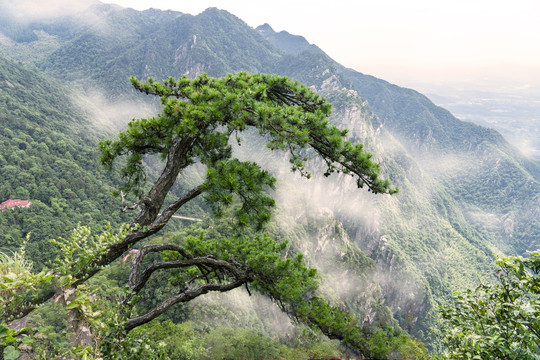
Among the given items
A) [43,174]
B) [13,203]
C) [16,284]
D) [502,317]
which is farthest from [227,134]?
[43,174]

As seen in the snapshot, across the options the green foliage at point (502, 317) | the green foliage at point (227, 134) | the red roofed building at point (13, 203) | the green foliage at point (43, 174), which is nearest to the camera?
the green foliage at point (502, 317)

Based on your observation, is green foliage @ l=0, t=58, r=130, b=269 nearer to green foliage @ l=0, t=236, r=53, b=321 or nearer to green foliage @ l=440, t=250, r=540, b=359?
green foliage @ l=0, t=236, r=53, b=321

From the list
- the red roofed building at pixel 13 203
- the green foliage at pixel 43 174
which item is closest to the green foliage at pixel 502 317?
the green foliage at pixel 43 174

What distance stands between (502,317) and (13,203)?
71.4 m

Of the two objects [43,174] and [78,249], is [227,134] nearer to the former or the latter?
[78,249]

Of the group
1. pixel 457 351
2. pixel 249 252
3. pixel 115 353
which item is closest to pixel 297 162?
pixel 249 252

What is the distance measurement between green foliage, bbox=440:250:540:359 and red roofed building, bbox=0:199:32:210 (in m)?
67.9

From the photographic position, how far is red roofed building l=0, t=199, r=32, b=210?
4992 centimetres

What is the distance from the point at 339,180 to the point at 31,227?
362ft

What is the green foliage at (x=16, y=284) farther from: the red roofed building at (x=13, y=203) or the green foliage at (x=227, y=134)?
the red roofed building at (x=13, y=203)

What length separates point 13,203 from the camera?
51438 mm

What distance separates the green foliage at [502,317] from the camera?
8.43 feet

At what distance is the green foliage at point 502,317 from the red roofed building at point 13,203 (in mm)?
67852

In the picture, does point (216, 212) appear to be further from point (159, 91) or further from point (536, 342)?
point (536, 342)
